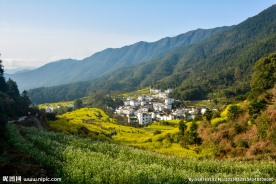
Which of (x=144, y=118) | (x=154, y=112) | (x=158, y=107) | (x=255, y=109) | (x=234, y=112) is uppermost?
(x=255, y=109)

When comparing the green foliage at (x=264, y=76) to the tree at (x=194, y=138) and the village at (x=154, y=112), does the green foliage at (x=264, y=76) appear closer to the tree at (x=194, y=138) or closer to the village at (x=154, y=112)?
the tree at (x=194, y=138)

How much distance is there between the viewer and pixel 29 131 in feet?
136

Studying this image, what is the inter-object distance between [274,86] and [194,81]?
134913 millimetres

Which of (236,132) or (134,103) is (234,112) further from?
(134,103)

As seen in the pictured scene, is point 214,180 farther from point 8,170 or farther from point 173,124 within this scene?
point 173,124

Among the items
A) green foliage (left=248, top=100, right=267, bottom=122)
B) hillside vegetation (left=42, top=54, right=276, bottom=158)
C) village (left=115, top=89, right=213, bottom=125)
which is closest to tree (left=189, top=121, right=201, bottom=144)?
hillside vegetation (left=42, top=54, right=276, bottom=158)

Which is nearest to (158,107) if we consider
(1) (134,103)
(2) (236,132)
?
(1) (134,103)

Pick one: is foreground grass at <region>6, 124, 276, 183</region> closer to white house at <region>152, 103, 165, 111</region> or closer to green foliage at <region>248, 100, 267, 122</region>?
green foliage at <region>248, 100, 267, 122</region>

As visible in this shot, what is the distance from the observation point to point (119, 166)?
80.7 feet

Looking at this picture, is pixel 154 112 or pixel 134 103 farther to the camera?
pixel 134 103

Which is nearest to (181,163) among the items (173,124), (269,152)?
(269,152)

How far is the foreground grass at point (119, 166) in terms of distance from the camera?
885 inches

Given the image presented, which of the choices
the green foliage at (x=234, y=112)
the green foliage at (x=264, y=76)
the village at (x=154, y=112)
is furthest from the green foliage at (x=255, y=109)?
the village at (x=154, y=112)

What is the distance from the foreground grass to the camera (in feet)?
73.8
